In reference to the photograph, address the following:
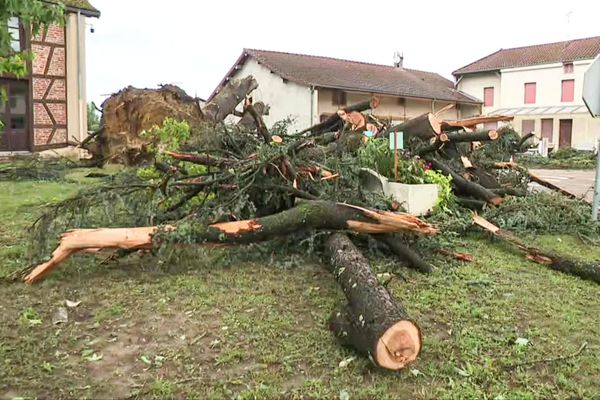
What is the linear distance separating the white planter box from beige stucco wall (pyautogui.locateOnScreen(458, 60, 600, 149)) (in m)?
26.0

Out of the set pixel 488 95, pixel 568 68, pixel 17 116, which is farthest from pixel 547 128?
pixel 17 116

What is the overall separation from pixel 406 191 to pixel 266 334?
11.7 ft

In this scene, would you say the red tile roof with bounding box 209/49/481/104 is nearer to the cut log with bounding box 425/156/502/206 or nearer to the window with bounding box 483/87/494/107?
the window with bounding box 483/87/494/107

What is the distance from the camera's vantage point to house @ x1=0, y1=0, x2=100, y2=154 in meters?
16.2

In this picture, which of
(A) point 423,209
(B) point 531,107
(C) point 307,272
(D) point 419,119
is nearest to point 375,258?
(C) point 307,272

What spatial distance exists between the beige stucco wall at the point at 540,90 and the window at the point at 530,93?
0.73 ft

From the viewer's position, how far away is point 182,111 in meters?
11.5

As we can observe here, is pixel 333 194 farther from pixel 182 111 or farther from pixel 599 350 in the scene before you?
pixel 182 111

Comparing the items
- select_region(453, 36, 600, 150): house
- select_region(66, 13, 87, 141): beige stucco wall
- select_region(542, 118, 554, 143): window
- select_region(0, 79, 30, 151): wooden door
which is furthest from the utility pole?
select_region(542, 118, 554, 143): window

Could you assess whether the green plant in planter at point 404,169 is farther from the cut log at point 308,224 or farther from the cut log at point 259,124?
the cut log at point 308,224

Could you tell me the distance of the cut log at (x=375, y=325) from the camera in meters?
2.73

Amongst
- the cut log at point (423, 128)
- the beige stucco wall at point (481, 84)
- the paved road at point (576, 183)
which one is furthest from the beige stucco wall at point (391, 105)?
the cut log at point (423, 128)

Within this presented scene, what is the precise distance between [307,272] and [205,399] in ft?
7.13

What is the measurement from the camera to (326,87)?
22828 mm
